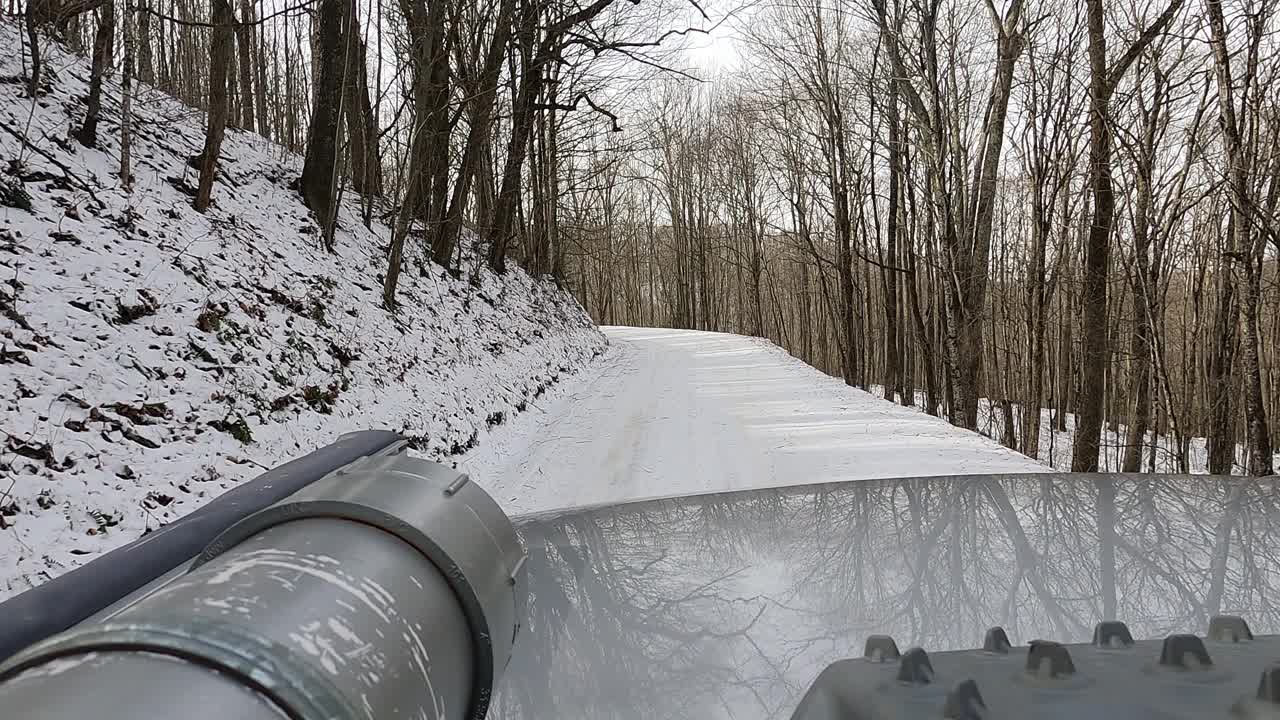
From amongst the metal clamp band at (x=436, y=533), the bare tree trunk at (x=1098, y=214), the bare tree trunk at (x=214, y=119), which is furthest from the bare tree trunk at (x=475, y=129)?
the metal clamp band at (x=436, y=533)

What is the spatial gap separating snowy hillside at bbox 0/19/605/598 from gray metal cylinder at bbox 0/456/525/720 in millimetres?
3314

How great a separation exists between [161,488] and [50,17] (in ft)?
19.0

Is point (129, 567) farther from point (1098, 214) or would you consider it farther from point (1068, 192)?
point (1068, 192)

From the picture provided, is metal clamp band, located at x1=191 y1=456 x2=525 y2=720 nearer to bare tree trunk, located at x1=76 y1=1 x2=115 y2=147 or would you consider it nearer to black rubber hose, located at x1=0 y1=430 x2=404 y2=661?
black rubber hose, located at x1=0 y1=430 x2=404 y2=661

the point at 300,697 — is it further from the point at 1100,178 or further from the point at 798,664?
the point at 1100,178

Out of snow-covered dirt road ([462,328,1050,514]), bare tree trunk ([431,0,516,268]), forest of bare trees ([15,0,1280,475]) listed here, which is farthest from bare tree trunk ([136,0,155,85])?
snow-covered dirt road ([462,328,1050,514])

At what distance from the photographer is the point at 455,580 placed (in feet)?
2.31

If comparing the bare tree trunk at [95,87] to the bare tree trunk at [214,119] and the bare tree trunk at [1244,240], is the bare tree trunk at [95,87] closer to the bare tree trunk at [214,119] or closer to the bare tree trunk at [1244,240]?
the bare tree trunk at [214,119]

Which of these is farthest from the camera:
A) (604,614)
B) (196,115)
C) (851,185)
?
(851,185)

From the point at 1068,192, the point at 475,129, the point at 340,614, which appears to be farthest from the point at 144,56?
the point at 1068,192

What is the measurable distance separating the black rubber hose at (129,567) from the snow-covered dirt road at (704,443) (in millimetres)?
2567

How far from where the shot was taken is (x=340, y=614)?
54 centimetres

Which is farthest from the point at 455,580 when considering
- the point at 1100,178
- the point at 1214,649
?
the point at 1100,178

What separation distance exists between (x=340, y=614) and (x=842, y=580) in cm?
104
